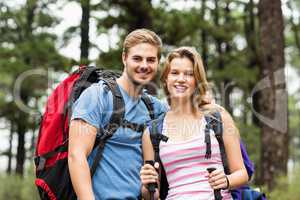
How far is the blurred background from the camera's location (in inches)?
358

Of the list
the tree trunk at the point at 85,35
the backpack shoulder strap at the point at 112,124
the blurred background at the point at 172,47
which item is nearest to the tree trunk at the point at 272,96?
the blurred background at the point at 172,47

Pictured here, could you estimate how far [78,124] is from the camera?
3072 mm

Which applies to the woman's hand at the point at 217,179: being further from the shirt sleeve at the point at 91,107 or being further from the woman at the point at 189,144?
the shirt sleeve at the point at 91,107

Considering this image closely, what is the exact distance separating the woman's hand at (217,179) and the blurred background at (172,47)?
86.5 inches

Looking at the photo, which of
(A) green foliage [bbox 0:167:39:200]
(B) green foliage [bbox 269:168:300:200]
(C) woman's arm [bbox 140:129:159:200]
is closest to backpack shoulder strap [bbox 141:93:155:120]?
Answer: (C) woman's arm [bbox 140:129:159:200]

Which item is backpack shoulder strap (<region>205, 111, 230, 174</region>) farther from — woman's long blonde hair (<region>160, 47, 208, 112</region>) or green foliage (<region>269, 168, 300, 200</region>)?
green foliage (<region>269, 168, 300, 200</region>)

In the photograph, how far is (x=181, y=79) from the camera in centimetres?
334

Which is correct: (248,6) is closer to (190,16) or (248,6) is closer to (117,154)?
(190,16)

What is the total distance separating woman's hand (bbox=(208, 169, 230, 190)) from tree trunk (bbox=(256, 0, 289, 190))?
19.6 feet

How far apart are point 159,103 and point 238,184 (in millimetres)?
860

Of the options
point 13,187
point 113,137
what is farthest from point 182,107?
point 13,187

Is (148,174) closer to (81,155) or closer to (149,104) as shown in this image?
(81,155)

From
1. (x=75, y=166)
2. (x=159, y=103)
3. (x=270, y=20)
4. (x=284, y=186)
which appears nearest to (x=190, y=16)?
(x=270, y=20)

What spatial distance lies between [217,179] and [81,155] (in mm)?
836
